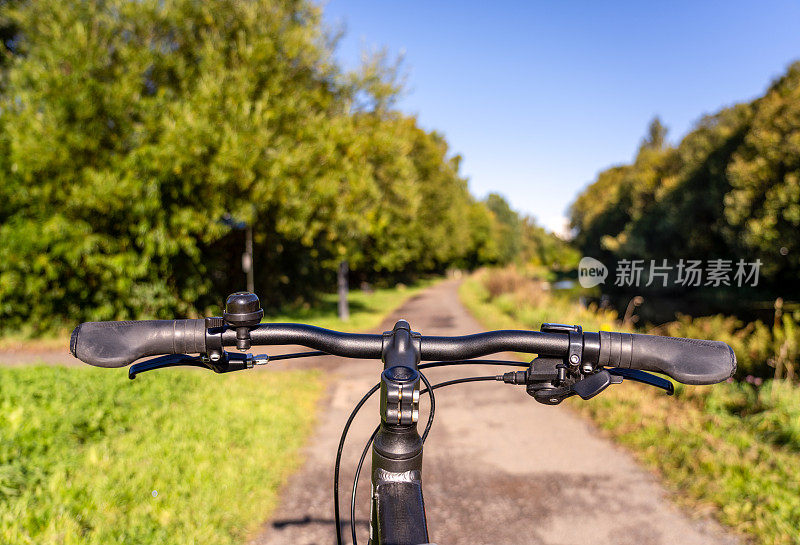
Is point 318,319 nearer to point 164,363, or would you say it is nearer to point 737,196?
point 164,363

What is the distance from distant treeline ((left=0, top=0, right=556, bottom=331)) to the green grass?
4.75m

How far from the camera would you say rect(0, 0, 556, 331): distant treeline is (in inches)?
372

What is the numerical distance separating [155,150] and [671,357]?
10373 millimetres

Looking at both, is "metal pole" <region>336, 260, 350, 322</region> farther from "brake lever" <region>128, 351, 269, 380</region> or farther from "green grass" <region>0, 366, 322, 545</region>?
"brake lever" <region>128, 351, 269, 380</region>

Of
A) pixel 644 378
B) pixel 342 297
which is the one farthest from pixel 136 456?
pixel 342 297

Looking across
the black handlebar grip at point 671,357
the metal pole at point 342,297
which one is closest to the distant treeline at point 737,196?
the metal pole at point 342,297

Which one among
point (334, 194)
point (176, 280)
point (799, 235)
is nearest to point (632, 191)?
point (799, 235)

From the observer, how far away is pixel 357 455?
509 cm

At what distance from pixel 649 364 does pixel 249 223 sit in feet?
35.0

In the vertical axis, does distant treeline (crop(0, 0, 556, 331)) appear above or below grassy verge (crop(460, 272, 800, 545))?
above

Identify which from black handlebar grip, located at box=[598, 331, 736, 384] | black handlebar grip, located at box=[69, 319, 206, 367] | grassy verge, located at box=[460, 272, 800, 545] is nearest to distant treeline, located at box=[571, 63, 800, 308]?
grassy verge, located at box=[460, 272, 800, 545]

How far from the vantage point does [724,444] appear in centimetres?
477

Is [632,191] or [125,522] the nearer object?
[125,522]

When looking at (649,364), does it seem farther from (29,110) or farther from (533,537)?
(29,110)
